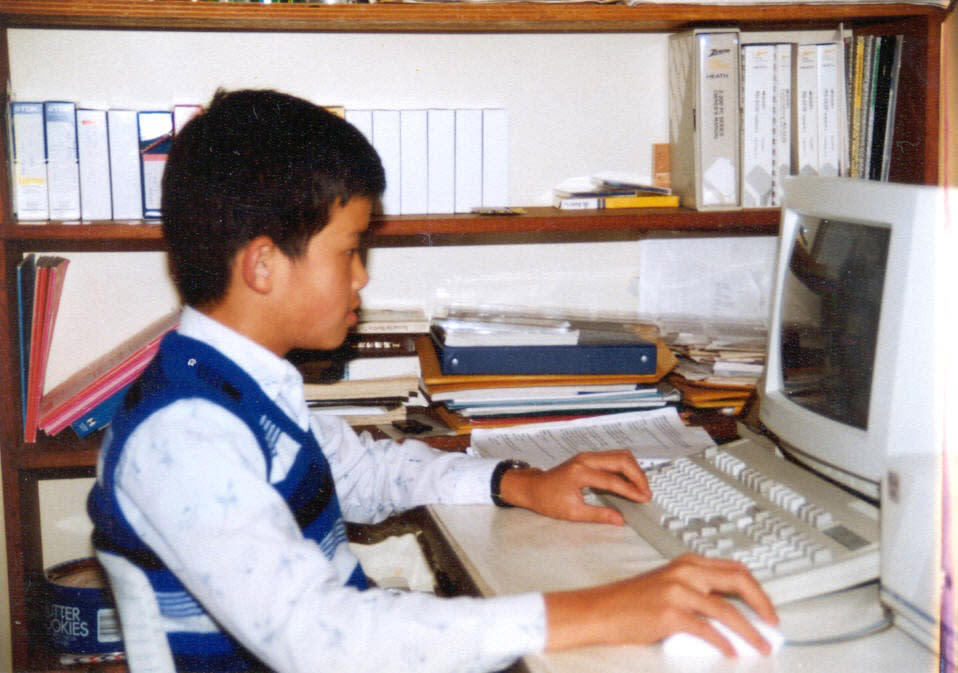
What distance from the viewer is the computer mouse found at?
0.86 m

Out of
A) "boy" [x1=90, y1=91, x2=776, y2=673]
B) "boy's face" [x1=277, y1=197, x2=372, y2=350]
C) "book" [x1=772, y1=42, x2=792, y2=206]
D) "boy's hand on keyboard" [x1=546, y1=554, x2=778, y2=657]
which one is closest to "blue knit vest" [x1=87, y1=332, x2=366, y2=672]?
"boy" [x1=90, y1=91, x2=776, y2=673]

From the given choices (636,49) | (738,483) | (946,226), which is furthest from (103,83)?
(946,226)

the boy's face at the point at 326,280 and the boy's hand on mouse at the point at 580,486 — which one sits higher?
the boy's face at the point at 326,280

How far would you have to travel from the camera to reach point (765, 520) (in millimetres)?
1045

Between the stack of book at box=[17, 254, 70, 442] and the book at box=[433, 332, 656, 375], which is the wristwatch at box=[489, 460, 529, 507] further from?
the stack of book at box=[17, 254, 70, 442]

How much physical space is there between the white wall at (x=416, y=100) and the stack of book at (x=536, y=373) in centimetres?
27

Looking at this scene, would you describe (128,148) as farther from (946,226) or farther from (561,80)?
(946,226)

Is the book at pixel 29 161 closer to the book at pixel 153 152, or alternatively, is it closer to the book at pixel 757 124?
the book at pixel 153 152

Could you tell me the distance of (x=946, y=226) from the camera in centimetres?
96

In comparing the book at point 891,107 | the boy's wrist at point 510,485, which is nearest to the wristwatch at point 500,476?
the boy's wrist at point 510,485

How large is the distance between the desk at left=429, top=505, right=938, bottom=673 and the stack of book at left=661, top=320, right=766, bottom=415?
536 mm

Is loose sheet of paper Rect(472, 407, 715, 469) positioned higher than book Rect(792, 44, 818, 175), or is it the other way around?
book Rect(792, 44, 818, 175)

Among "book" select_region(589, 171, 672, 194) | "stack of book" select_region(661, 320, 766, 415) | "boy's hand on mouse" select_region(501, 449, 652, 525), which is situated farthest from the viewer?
"book" select_region(589, 171, 672, 194)

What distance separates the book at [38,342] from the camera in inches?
62.7
